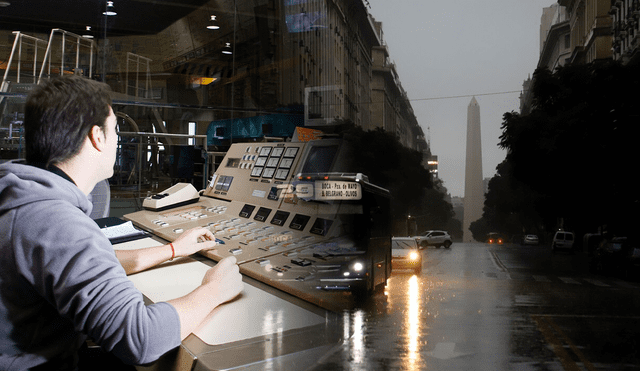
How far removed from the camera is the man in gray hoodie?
0.77 meters

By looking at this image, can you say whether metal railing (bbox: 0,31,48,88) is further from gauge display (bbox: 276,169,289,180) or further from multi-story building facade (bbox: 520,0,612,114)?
multi-story building facade (bbox: 520,0,612,114)

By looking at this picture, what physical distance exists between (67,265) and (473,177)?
50.6 inches

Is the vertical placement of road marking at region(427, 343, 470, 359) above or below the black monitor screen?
below

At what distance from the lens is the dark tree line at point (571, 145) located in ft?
5.49

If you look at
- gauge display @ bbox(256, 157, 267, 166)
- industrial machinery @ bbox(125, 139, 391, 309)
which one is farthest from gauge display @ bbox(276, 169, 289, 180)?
gauge display @ bbox(256, 157, 267, 166)

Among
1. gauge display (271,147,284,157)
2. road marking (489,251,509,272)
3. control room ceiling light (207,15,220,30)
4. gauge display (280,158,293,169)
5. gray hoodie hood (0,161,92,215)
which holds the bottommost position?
road marking (489,251,509,272)

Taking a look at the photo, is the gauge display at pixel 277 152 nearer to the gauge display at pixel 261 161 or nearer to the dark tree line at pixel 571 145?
the gauge display at pixel 261 161

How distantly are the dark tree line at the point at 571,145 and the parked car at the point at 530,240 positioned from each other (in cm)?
8

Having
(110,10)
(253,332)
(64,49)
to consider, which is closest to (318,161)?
(253,332)

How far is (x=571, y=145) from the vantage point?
1.72m

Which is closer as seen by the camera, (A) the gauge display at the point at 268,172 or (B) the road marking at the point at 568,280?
(A) the gauge display at the point at 268,172

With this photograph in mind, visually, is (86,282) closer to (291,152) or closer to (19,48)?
(291,152)

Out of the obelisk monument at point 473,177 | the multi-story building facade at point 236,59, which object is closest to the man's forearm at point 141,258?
the multi-story building facade at point 236,59

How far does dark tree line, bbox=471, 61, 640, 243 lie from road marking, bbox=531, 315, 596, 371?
0.37 meters
